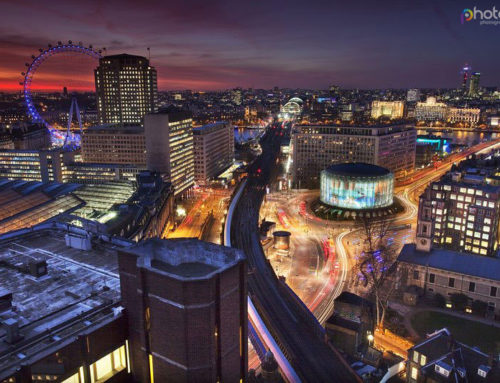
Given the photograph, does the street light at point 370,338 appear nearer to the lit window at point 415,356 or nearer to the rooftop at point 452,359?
the lit window at point 415,356

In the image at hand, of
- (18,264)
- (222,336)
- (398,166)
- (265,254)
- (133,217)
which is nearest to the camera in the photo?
(222,336)

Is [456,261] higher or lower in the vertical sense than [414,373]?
higher

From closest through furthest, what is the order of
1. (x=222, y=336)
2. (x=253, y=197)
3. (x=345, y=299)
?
(x=222, y=336) → (x=345, y=299) → (x=253, y=197)

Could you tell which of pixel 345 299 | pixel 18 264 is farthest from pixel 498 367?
pixel 18 264

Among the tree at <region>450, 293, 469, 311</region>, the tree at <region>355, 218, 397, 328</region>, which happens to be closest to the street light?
the tree at <region>355, 218, 397, 328</region>

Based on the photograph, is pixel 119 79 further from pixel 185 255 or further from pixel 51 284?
pixel 185 255

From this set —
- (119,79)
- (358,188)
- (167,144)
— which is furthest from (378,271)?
(119,79)

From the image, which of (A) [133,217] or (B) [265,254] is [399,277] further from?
(A) [133,217]
